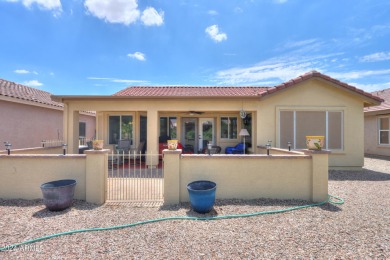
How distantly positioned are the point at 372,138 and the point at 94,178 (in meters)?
17.9

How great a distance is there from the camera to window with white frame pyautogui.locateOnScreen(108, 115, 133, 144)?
11227 millimetres

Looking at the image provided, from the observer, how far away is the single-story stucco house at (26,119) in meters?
9.85

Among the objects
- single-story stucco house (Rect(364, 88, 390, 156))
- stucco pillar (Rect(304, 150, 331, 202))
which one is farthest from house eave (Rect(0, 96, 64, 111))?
single-story stucco house (Rect(364, 88, 390, 156))

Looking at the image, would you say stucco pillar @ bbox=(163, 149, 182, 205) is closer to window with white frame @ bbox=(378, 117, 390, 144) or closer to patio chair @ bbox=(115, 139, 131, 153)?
patio chair @ bbox=(115, 139, 131, 153)

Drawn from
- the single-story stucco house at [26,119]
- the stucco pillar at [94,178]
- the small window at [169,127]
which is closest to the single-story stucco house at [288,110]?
the single-story stucco house at [26,119]

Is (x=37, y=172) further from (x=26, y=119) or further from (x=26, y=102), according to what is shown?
(x=26, y=119)

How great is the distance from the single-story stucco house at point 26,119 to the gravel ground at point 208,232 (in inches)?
255

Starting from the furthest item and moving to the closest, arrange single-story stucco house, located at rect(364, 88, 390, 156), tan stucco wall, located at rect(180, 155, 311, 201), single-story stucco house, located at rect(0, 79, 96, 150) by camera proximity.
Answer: single-story stucco house, located at rect(364, 88, 390, 156) → single-story stucco house, located at rect(0, 79, 96, 150) → tan stucco wall, located at rect(180, 155, 311, 201)

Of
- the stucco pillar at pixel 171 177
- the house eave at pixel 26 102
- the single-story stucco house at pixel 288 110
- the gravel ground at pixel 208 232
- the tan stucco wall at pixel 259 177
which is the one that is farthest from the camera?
the house eave at pixel 26 102

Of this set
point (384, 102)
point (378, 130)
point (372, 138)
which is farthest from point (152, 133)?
point (384, 102)

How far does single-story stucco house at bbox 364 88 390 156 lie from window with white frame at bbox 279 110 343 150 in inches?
268

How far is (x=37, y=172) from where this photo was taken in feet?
17.0

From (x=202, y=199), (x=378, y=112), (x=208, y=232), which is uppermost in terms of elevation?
(x=378, y=112)

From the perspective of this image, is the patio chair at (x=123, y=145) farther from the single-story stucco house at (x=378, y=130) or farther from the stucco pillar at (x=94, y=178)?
the single-story stucco house at (x=378, y=130)
